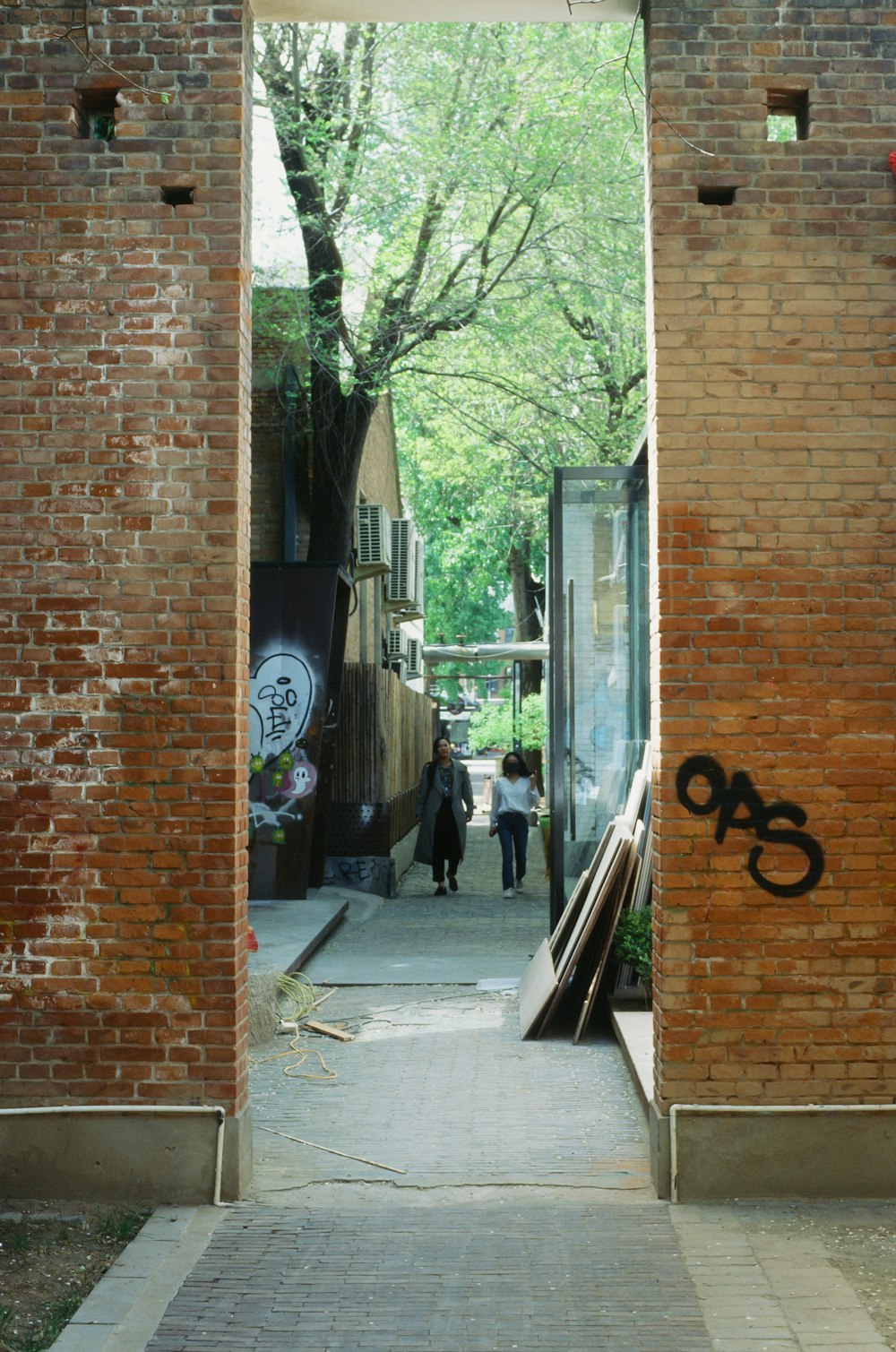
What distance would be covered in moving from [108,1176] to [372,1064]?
2.62 meters

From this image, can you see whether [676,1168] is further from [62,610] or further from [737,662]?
[62,610]

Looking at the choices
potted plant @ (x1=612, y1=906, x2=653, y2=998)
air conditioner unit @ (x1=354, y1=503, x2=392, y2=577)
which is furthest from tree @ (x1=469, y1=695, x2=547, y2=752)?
potted plant @ (x1=612, y1=906, x2=653, y2=998)

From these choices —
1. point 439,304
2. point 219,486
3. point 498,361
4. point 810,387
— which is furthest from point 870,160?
point 498,361

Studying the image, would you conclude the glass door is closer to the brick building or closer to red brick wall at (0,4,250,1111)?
the brick building

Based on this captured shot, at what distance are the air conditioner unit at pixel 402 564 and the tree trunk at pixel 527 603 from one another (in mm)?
6407

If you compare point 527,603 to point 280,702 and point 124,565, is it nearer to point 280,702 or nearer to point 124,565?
point 280,702

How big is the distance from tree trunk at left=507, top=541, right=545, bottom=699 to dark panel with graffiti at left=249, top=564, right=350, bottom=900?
14.5m

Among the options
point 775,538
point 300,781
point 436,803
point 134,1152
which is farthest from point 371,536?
point 134,1152

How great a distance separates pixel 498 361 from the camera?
16.8 meters

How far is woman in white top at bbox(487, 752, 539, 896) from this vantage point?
15.7m

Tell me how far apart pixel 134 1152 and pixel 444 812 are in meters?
10.9

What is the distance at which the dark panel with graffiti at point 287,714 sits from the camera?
44.8ft

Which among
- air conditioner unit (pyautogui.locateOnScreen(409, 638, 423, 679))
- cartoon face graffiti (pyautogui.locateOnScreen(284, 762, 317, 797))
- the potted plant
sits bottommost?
the potted plant

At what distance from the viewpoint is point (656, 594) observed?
5.67m
